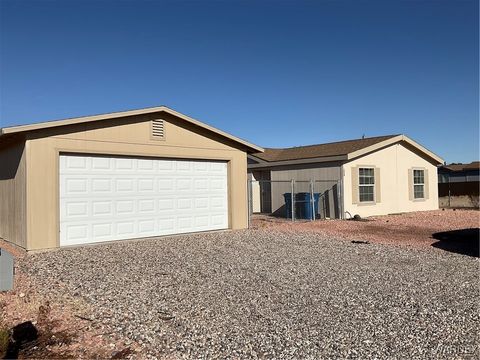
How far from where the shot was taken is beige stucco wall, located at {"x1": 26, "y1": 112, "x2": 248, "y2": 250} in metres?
10.1

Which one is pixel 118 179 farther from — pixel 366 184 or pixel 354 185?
pixel 366 184

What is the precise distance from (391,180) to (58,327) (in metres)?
18.6

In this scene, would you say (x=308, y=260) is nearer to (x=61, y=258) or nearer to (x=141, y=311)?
(x=141, y=311)

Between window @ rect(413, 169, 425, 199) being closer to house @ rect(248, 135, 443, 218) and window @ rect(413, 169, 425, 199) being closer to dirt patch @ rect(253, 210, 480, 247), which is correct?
house @ rect(248, 135, 443, 218)

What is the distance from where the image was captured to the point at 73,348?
14.3 ft

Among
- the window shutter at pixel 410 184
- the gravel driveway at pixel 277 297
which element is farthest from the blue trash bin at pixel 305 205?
the gravel driveway at pixel 277 297

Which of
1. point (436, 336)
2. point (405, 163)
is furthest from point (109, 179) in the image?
point (405, 163)

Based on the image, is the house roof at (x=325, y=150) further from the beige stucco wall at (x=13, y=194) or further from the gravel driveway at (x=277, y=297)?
the beige stucco wall at (x=13, y=194)

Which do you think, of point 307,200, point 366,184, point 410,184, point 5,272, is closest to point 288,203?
point 307,200

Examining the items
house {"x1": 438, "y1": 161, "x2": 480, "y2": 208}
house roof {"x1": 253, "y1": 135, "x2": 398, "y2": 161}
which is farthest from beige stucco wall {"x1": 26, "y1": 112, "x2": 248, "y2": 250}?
house {"x1": 438, "y1": 161, "x2": 480, "y2": 208}

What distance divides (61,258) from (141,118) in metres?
4.74

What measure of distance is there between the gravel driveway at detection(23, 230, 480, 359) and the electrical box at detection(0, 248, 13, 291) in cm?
55

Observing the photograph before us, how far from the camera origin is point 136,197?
39.0 ft

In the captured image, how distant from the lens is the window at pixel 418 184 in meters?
22.4
